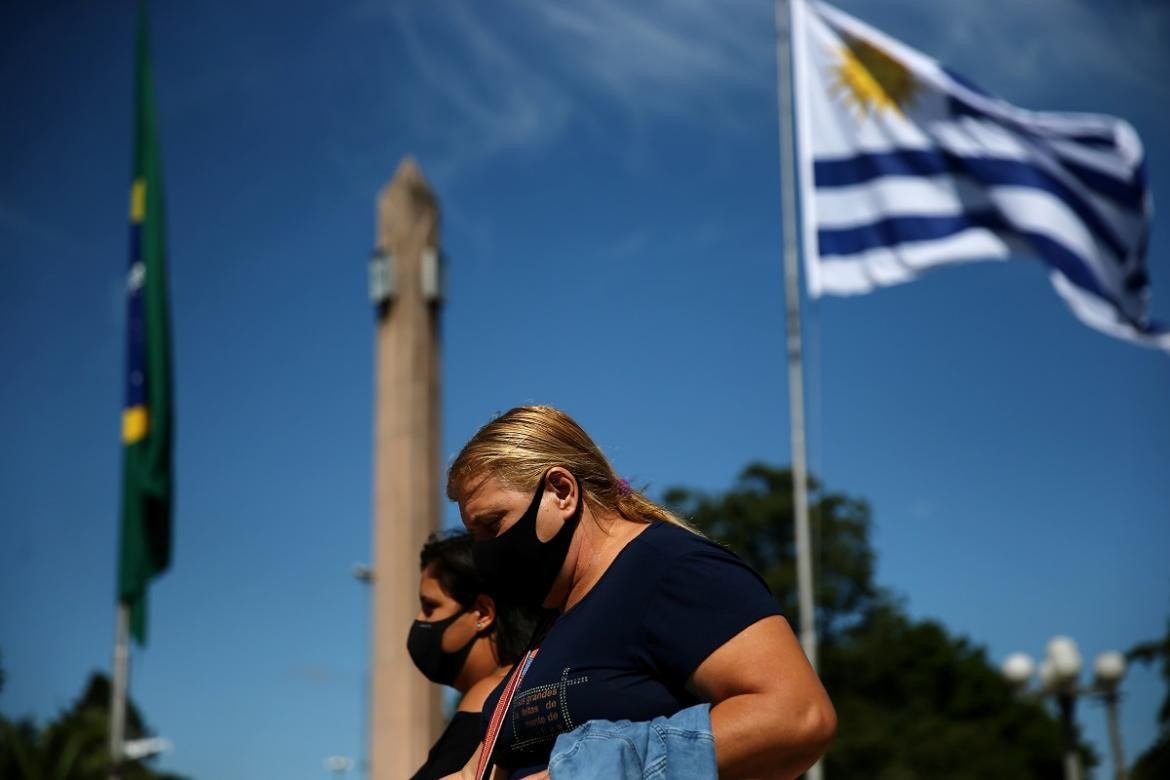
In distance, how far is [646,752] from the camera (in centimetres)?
180

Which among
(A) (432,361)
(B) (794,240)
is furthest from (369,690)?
(B) (794,240)

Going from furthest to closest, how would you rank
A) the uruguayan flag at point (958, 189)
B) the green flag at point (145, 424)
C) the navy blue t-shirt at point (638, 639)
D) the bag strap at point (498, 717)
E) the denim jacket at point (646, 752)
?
the green flag at point (145, 424)
the uruguayan flag at point (958, 189)
the bag strap at point (498, 717)
the navy blue t-shirt at point (638, 639)
the denim jacket at point (646, 752)

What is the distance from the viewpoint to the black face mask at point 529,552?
2.12m

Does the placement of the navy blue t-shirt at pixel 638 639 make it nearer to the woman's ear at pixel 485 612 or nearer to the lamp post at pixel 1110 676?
the woman's ear at pixel 485 612

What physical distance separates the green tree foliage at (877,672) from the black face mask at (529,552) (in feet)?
107

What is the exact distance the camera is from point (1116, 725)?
17391 mm

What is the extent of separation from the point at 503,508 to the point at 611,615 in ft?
0.84

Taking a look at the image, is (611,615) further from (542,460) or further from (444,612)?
(444,612)

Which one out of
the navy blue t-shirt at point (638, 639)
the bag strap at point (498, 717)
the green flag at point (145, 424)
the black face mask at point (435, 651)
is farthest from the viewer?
the green flag at point (145, 424)

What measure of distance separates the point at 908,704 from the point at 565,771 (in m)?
39.0

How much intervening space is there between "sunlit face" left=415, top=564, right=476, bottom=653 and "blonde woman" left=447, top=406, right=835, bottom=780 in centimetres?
72

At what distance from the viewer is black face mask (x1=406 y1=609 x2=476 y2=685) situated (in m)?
3.03

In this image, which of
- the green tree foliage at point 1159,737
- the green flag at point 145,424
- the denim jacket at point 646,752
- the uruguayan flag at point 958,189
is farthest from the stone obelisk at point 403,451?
the green tree foliage at point 1159,737

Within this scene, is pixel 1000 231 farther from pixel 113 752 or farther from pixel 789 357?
pixel 113 752
